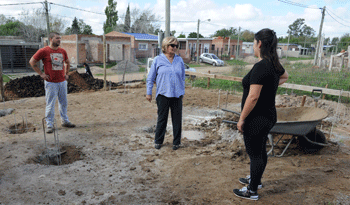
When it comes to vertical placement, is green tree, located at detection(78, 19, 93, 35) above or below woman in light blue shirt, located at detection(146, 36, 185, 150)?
above

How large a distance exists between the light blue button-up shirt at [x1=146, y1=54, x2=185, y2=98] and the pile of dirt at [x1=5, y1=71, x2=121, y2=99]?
22.9 feet

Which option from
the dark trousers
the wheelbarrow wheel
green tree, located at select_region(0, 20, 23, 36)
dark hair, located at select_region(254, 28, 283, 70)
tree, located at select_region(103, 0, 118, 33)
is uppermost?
tree, located at select_region(103, 0, 118, 33)

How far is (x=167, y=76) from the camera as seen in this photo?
13.1ft

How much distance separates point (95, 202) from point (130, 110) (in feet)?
14.0

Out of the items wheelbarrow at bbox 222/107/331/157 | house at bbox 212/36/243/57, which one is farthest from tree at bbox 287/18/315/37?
wheelbarrow at bbox 222/107/331/157

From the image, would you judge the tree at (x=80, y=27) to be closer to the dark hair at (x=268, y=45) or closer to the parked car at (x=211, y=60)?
the parked car at (x=211, y=60)

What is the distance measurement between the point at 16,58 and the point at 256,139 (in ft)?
70.8

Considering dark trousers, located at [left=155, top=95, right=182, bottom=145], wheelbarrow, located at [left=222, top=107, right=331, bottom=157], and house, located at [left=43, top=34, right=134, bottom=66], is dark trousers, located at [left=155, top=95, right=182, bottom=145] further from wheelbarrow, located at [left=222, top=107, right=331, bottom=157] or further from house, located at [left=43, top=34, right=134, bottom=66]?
house, located at [left=43, top=34, right=134, bottom=66]

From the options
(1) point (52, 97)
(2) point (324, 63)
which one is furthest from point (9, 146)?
(2) point (324, 63)

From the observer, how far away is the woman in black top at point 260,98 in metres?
2.38

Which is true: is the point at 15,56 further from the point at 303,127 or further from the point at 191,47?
the point at 191,47

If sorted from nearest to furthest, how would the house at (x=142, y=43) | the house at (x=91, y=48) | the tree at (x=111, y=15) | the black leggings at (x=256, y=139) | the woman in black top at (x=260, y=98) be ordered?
1. the woman in black top at (x=260, y=98)
2. the black leggings at (x=256, y=139)
3. the house at (x=91, y=48)
4. the house at (x=142, y=43)
5. the tree at (x=111, y=15)

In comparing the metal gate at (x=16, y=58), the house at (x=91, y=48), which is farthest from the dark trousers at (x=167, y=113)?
the house at (x=91, y=48)

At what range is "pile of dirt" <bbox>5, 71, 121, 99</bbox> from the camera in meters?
10.2
